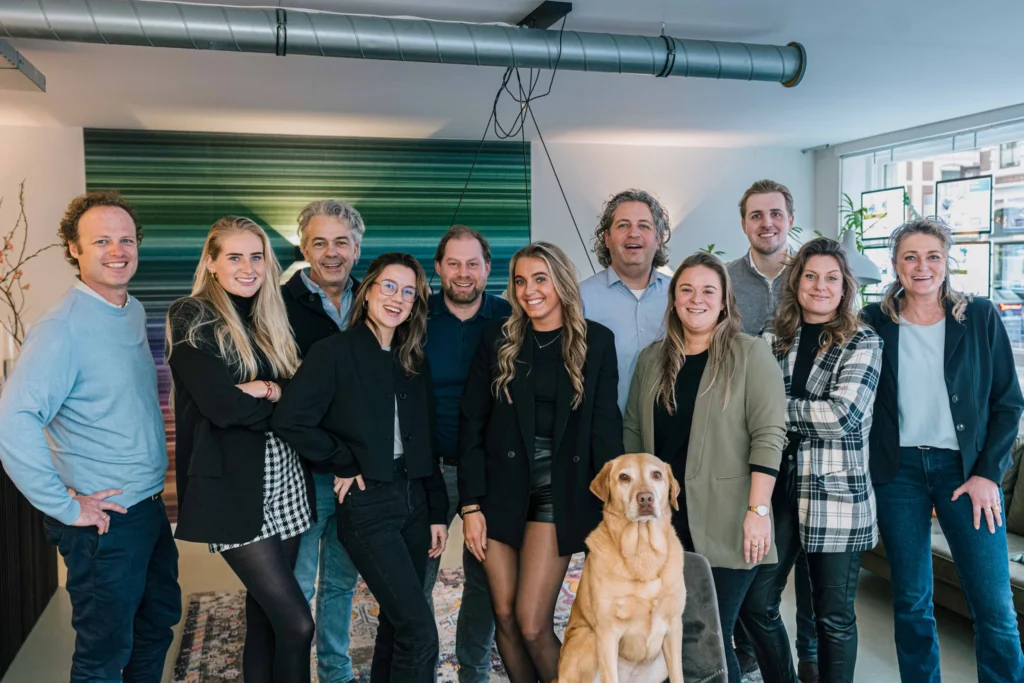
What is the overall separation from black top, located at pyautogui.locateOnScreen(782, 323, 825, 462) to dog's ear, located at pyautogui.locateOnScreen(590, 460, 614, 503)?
2.23ft

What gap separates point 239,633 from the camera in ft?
12.8

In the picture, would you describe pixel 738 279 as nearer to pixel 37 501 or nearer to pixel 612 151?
pixel 37 501

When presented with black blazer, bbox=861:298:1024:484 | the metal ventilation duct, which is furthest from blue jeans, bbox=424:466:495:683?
the metal ventilation duct

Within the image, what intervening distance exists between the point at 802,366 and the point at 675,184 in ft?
15.3

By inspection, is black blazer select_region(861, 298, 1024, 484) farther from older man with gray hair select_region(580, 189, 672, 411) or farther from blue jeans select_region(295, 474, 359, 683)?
blue jeans select_region(295, 474, 359, 683)

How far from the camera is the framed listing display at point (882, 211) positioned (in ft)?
21.6

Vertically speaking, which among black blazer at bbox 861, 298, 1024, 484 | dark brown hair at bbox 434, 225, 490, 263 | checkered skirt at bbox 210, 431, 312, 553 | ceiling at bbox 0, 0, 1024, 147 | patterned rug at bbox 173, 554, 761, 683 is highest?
ceiling at bbox 0, 0, 1024, 147

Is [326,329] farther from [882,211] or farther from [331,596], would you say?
[882,211]

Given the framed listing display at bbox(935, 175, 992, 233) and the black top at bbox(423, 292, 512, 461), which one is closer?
the black top at bbox(423, 292, 512, 461)

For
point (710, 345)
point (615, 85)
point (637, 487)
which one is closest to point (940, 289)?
point (710, 345)

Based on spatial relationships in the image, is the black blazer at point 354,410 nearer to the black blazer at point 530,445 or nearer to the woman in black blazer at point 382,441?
the woman in black blazer at point 382,441

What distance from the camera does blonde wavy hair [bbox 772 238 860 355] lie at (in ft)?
8.40

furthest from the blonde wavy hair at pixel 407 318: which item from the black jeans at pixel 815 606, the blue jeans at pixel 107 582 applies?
the black jeans at pixel 815 606

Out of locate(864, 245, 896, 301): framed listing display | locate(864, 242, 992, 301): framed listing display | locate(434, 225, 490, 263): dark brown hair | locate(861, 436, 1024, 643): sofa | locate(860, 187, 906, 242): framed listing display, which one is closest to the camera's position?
locate(434, 225, 490, 263): dark brown hair
